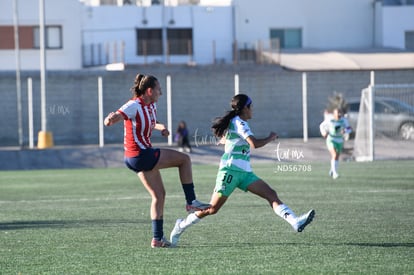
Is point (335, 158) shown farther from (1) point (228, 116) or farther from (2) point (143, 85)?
(2) point (143, 85)

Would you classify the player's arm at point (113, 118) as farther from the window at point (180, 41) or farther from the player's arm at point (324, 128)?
the window at point (180, 41)

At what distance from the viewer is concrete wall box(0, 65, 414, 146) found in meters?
41.1

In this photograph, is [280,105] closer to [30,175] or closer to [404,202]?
[30,175]

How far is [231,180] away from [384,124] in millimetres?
24263

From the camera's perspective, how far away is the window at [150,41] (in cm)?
→ 5709

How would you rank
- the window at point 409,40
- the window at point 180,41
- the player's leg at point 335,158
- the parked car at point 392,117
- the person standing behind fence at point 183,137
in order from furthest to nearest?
1. the window at point 409,40
2. the window at point 180,41
3. the person standing behind fence at point 183,137
4. the parked car at point 392,117
5. the player's leg at point 335,158

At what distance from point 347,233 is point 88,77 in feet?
105

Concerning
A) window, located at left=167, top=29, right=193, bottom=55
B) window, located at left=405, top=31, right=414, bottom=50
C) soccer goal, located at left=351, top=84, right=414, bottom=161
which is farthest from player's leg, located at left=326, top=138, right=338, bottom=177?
window, located at left=405, top=31, right=414, bottom=50

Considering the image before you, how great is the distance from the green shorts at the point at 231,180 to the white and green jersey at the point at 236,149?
59mm

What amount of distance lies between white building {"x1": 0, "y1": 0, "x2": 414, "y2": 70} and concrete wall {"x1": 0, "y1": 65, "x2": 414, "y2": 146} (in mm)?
9964

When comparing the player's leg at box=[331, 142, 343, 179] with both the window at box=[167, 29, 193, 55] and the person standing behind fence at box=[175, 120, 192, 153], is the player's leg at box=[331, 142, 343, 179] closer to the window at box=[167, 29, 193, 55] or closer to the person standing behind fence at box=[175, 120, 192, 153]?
the person standing behind fence at box=[175, 120, 192, 153]

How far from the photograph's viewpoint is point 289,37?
6131 cm

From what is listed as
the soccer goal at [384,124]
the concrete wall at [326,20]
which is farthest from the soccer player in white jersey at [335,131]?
the concrete wall at [326,20]

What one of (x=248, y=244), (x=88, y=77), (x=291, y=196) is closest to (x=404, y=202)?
(x=291, y=196)
